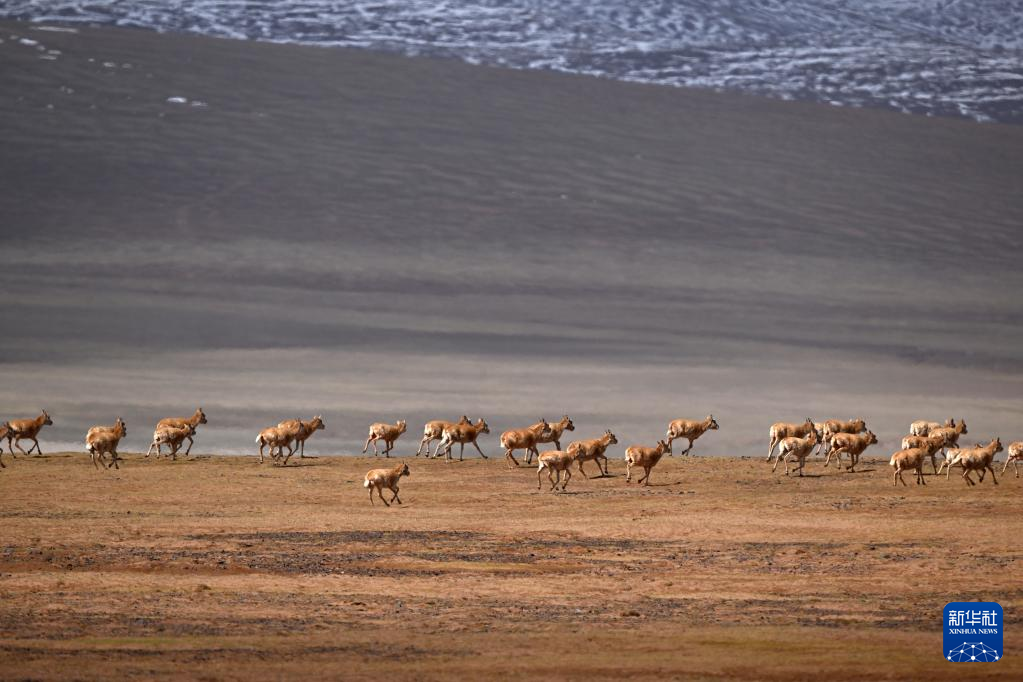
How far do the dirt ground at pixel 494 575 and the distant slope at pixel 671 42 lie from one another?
3983cm

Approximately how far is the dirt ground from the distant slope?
39.8 metres

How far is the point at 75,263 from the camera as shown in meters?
47.7

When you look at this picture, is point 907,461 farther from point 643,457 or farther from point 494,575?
point 494,575

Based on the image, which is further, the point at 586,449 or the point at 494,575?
the point at 586,449

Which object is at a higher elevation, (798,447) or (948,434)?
(948,434)

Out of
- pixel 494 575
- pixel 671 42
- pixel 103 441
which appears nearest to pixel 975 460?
pixel 494 575

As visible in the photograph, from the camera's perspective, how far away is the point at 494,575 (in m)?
16.4

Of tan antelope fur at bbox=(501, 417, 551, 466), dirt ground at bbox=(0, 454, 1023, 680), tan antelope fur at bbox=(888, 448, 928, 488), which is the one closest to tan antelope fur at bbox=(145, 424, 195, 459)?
dirt ground at bbox=(0, 454, 1023, 680)

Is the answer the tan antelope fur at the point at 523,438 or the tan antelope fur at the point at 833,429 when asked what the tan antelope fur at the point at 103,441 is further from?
the tan antelope fur at the point at 833,429

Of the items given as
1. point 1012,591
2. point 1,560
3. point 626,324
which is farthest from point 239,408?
point 1012,591

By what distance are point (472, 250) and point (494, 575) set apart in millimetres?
34544

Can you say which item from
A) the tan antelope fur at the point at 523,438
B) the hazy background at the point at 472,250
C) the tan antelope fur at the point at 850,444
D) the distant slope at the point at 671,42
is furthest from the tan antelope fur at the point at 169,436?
the distant slope at the point at 671,42

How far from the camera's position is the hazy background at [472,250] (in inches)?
1447

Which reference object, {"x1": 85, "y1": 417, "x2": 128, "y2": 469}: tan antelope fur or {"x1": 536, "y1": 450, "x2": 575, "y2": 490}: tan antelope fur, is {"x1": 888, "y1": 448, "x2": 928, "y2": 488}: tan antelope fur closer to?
{"x1": 536, "y1": 450, "x2": 575, "y2": 490}: tan antelope fur
